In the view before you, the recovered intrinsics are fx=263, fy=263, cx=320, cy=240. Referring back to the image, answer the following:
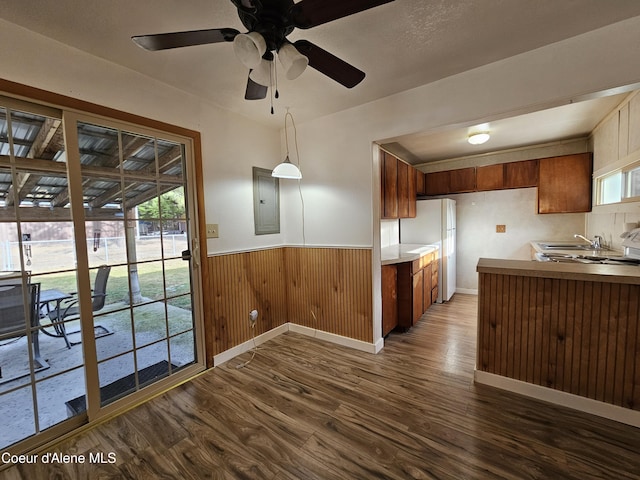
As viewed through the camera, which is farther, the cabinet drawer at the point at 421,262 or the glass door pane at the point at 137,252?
the cabinet drawer at the point at 421,262

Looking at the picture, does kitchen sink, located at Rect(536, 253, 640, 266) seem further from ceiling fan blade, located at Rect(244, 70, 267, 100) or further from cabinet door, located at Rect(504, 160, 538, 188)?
ceiling fan blade, located at Rect(244, 70, 267, 100)

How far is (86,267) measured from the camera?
1.77 m

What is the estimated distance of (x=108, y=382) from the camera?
78.7 inches

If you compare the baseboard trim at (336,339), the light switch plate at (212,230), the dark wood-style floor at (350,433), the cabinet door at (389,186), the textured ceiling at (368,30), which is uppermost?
the textured ceiling at (368,30)

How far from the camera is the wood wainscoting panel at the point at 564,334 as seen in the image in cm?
166

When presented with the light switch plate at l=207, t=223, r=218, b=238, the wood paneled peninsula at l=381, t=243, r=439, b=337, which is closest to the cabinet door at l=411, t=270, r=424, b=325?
the wood paneled peninsula at l=381, t=243, r=439, b=337

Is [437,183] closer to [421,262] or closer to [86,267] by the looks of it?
[421,262]

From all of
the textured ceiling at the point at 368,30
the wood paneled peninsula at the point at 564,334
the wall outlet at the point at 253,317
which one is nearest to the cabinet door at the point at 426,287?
the wood paneled peninsula at the point at 564,334

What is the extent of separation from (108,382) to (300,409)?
1481mm

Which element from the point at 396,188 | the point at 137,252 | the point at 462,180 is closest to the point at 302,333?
the point at 137,252

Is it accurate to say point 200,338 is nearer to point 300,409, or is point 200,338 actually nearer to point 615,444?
point 300,409

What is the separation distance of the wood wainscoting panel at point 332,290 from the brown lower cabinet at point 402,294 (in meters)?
0.28

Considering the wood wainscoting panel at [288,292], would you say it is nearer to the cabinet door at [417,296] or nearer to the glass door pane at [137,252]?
the glass door pane at [137,252]

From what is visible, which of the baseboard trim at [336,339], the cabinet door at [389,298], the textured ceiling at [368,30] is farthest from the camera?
the cabinet door at [389,298]
